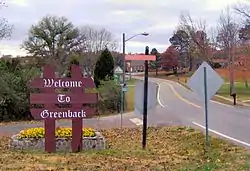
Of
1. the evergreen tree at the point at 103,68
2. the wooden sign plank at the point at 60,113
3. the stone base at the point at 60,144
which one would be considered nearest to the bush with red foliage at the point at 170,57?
the evergreen tree at the point at 103,68

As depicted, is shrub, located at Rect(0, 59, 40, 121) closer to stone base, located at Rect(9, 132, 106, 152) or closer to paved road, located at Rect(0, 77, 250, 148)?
paved road, located at Rect(0, 77, 250, 148)

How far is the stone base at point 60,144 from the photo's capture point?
13.1m

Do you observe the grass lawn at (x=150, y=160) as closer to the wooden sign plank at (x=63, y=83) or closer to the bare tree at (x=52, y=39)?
the wooden sign plank at (x=63, y=83)

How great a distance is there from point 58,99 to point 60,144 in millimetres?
1600

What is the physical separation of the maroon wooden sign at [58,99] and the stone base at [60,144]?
593 mm

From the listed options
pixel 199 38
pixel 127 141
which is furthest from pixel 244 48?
pixel 127 141

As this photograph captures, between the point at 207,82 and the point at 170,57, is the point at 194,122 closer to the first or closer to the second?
the point at 207,82

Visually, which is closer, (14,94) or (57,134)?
(57,134)

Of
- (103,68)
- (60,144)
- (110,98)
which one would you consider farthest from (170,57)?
(60,144)

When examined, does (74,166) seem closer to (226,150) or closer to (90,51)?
(226,150)

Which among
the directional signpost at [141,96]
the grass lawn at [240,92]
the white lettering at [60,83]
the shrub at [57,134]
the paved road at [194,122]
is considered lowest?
the grass lawn at [240,92]

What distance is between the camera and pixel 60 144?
13219 mm

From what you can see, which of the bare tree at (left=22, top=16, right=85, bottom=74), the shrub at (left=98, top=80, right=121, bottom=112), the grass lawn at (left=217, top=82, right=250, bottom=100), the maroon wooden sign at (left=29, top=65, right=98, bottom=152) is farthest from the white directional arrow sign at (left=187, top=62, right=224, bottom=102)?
the bare tree at (left=22, top=16, right=85, bottom=74)

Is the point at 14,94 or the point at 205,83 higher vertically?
the point at 205,83
